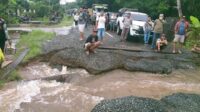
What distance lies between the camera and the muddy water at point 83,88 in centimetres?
915

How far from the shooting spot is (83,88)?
10.7 metres

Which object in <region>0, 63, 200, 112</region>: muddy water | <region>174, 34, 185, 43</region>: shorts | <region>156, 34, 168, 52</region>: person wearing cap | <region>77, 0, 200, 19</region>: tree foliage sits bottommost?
<region>0, 63, 200, 112</region>: muddy water

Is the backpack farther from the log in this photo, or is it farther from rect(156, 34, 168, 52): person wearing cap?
the log

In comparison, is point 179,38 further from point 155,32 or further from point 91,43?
point 91,43

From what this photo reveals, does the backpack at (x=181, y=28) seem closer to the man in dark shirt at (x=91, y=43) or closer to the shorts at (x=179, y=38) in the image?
the shorts at (x=179, y=38)

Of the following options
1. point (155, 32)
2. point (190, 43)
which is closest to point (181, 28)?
point (155, 32)

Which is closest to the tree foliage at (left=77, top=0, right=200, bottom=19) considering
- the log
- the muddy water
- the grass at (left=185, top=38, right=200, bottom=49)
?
the grass at (left=185, top=38, right=200, bottom=49)

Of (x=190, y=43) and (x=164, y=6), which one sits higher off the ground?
(x=164, y=6)

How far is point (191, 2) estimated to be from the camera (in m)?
28.6

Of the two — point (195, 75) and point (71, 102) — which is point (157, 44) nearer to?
point (195, 75)

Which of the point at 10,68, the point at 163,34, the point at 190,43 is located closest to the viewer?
the point at 10,68

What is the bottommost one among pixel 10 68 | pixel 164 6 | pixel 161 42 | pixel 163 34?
pixel 10 68

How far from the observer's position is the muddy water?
915 cm

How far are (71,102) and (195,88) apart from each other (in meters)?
4.36
